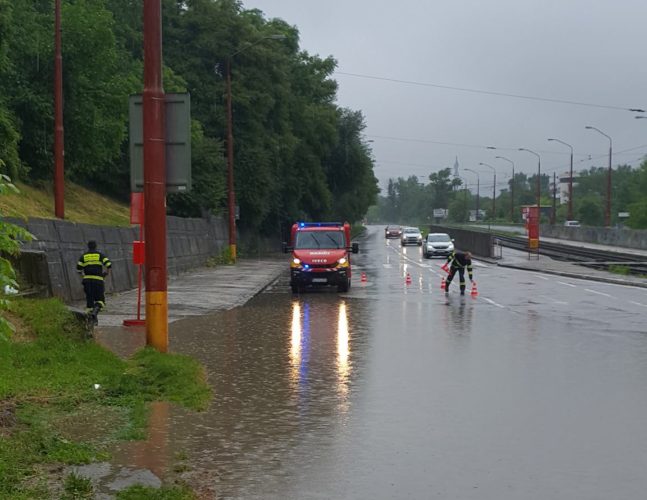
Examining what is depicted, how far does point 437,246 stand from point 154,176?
41.4 metres

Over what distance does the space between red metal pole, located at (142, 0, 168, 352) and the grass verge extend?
666mm

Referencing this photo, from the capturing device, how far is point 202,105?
4719 centimetres

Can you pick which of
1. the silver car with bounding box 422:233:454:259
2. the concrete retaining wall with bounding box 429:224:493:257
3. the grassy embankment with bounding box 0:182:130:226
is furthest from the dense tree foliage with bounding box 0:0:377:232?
the concrete retaining wall with bounding box 429:224:493:257

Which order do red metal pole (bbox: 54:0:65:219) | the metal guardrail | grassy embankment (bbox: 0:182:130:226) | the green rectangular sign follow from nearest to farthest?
the green rectangular sign < red metal pole (bbox: 54:0:65:219) < grassy embankment (bbox: 0:182:130:226) < the metal guardrail

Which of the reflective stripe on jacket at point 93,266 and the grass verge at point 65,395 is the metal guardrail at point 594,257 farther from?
the grass verge at point 65,395

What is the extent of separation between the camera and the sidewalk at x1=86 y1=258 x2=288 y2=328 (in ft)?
60.2

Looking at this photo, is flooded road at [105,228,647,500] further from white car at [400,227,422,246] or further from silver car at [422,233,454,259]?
white car at [400,227,422,246]

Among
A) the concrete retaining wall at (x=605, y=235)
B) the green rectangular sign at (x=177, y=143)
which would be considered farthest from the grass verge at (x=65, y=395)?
the concrete retaining wall at (x=605, y=235)

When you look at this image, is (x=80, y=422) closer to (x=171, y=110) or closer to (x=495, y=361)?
(x=171, y=110)

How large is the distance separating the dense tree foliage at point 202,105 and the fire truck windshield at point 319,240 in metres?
7.72

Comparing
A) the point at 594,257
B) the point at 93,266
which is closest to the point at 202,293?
the point at 93,266

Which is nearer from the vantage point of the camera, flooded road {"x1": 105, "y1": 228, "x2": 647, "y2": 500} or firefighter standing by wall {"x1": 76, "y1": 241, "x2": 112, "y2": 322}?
flooded road {"x1": 105, "y1": 228, "x2": 647, "y2": 500}

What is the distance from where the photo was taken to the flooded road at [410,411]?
626 centimetres

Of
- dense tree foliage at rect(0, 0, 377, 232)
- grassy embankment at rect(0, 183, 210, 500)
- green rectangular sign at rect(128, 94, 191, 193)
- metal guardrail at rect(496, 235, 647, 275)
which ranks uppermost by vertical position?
dense tree foliage at rect(0, 0, 377, 232)
